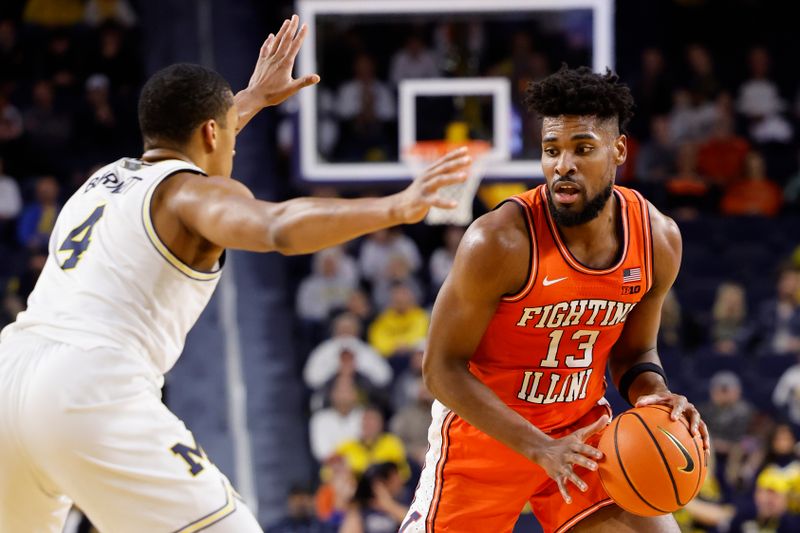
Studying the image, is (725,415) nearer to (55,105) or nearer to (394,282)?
(394,282)

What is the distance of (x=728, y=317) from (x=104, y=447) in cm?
822

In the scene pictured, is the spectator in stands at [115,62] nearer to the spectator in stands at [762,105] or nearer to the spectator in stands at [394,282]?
the spectator in stands at [394,282]

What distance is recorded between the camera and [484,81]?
30.1 feet

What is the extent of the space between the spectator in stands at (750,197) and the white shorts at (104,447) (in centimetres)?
908

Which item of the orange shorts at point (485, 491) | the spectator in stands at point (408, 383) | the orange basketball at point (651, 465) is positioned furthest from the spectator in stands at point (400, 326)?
the orange basketball at point (651, 465)

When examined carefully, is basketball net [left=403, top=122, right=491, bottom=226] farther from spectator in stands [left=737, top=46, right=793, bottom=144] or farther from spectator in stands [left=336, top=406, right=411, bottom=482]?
spectator in stands [left=737, top=46, right=793, bottom=144]

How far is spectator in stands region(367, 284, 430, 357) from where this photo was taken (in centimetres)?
1045

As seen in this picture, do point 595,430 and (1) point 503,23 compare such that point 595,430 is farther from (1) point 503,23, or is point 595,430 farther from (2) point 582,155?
(1) point 503,23

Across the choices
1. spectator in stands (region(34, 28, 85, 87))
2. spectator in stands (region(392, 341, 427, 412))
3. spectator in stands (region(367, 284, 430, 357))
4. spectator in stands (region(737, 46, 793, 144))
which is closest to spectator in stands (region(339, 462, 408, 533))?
spectator in stands (region(392, 341, 427, 412))

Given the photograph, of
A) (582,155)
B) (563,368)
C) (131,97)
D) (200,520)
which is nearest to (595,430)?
(563,368)

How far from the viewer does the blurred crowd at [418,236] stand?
9109 millimetres

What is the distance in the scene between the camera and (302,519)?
349 inches

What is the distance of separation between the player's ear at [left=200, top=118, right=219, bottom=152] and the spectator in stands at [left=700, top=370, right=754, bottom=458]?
664 cm

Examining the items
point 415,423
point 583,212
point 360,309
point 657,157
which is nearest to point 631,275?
point 583,212
